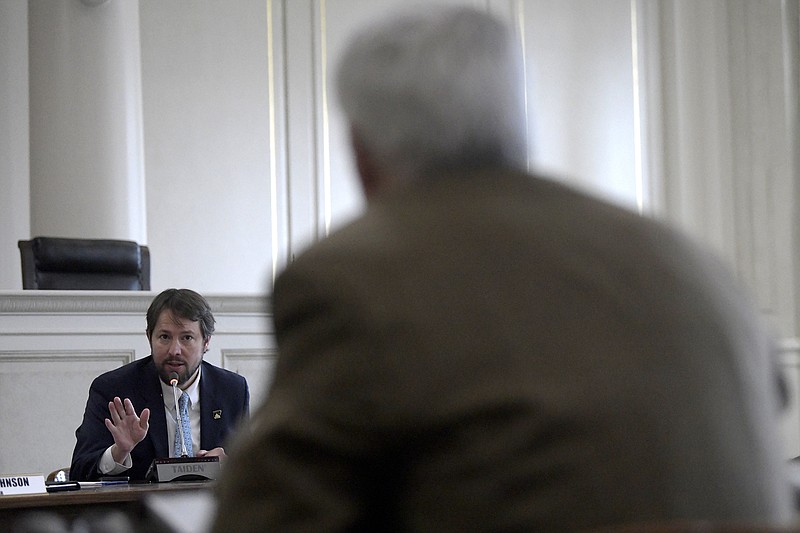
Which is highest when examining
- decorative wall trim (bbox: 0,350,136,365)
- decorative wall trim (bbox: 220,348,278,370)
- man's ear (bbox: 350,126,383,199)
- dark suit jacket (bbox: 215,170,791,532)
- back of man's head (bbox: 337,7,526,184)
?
back of man's head (bbox: 337,7,526,184)

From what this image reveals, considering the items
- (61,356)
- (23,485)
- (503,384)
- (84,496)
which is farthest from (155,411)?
(503,384)

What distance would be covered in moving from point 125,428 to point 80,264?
7.88 ft

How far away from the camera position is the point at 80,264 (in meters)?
5.99

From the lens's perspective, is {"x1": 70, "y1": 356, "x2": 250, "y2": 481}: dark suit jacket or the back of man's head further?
{"x1": 70, "y1": 356, "x2": 250, "y2": 481}: dark suit jacket

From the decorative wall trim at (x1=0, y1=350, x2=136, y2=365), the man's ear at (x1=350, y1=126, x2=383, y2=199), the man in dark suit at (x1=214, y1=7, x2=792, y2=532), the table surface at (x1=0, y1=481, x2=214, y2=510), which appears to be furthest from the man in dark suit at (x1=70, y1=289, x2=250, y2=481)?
the man in dark suit at (x1=214, y1=7, x2=792, y2=532)

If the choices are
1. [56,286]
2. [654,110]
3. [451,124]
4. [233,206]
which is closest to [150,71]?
[233,206]

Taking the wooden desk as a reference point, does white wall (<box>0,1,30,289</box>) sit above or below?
above

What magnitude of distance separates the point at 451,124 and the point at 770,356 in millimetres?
398

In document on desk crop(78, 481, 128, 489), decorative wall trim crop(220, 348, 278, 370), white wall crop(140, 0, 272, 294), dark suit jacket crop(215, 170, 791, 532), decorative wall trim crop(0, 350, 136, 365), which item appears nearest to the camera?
dark suit jacket crop(215, 170, 791, 532)

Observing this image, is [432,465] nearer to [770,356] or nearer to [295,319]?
[295,319]

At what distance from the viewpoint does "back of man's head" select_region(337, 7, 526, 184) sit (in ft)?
3.81

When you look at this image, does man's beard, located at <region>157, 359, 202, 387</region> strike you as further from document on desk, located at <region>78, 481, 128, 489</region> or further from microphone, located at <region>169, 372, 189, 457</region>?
document on desk, located at <region>78, 481, 128, 489</region>

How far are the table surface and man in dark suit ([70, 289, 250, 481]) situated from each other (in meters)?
0.54

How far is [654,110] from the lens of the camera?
30.3 feet
